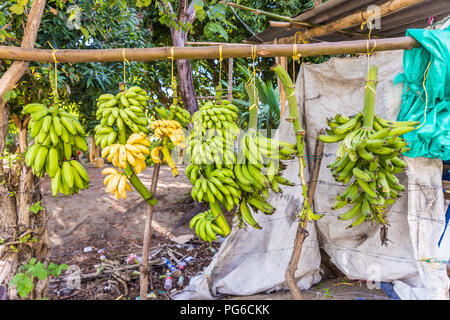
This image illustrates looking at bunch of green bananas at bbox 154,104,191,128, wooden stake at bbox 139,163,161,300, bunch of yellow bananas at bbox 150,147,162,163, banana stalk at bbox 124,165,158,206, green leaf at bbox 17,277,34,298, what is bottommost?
green leaf at bbox 17,277,34,298

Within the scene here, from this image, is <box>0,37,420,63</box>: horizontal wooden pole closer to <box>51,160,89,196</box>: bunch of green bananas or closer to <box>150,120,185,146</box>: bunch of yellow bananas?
<box>150,120,185,146</box>: bunch of yellow bananas

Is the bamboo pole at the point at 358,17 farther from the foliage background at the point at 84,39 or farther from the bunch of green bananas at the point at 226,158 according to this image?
the bunch of green bananas at the point at 226,158

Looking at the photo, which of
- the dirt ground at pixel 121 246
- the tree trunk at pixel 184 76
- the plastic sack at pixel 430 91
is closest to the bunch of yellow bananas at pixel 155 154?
the plastic sack at pixel 430 91

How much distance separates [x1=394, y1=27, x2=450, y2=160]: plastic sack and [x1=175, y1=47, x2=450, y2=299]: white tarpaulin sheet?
0.59ft

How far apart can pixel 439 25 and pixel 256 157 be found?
158 cm

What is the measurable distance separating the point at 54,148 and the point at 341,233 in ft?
6.89

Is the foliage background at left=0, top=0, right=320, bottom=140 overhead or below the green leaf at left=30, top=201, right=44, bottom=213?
overhead

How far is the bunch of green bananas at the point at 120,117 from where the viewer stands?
1249mm

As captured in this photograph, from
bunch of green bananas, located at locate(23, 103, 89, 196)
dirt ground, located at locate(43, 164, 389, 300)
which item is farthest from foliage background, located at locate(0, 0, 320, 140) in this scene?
dirt ground, located at locate(43, 164, 389, 300)

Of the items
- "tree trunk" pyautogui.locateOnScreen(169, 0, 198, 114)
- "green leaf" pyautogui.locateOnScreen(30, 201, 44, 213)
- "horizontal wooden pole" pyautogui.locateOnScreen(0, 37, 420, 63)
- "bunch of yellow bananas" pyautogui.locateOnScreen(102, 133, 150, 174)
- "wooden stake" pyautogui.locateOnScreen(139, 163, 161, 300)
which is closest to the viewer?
"bunch of yellow bananas" pyautogui.locateOnScreen(102, 133, 150, 174)

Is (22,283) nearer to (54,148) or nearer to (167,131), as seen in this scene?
(54,148)

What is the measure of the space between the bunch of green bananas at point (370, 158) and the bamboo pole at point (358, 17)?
104 cm

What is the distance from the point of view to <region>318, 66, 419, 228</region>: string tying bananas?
1237 mm

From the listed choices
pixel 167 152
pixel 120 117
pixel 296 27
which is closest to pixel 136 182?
pixel 167 152
